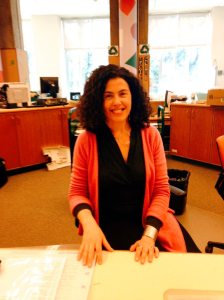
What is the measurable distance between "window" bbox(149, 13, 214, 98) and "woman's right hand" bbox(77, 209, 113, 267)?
6.53 metres

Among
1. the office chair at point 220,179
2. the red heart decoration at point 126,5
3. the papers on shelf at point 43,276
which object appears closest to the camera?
the papers on shelf at point 43,276

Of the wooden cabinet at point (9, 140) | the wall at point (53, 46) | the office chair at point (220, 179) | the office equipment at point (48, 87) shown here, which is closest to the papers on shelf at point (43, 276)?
the office chair at point (220, 179)

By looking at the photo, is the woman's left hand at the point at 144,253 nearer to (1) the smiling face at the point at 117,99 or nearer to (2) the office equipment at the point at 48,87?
(1) the smiling face at the point at 117,99

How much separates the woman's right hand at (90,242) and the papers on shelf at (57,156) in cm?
304

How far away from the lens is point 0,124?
3580 millimetres

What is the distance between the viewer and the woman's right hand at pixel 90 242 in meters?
0.79

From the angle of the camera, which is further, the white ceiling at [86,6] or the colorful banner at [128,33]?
the white ceiling at [86,6]

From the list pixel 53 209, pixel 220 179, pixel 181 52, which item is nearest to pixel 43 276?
pixel 220 179

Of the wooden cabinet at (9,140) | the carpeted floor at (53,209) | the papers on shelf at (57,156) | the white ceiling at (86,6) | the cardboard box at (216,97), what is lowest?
the carpeted floor at (53,209)

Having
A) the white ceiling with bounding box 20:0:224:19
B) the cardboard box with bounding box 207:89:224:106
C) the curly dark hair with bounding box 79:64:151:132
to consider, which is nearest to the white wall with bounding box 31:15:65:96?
the white ceiling with bounding box 20:0:224:19

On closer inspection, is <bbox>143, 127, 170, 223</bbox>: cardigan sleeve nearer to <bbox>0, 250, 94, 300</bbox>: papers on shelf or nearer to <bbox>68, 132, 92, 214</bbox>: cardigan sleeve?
<bbox>68, 132, 92, 214</bbox>: cardigan sleeve

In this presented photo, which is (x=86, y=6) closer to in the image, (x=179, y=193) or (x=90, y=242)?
(x=179, y=193)

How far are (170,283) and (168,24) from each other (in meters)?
7.55

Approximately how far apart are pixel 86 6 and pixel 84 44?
1.24 metres
